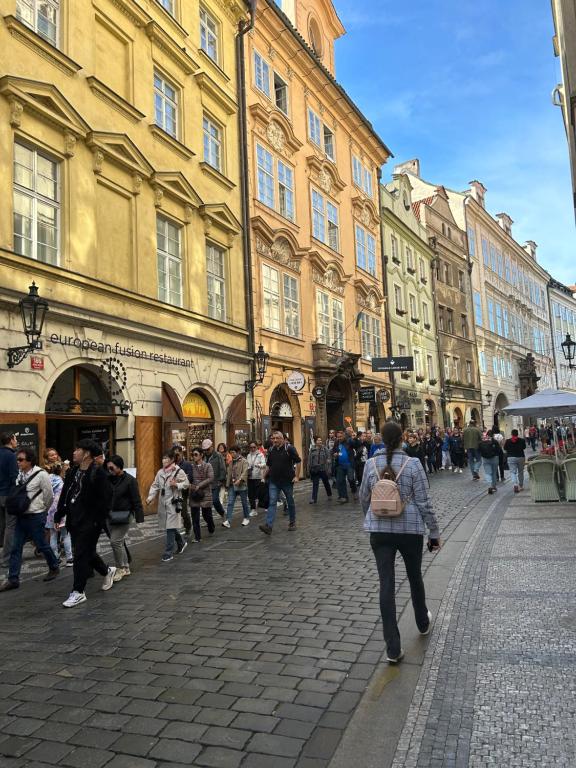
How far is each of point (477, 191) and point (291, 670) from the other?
2067 inches

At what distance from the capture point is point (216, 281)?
1847cm

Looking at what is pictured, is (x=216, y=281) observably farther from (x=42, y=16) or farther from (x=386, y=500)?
(x=386, y=500)

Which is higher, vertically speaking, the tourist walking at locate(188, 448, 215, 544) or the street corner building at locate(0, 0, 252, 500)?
the street corner building at locate(0, 0, 252, 500)

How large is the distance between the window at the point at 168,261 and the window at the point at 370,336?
13.5m

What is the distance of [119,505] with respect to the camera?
24.5 feet

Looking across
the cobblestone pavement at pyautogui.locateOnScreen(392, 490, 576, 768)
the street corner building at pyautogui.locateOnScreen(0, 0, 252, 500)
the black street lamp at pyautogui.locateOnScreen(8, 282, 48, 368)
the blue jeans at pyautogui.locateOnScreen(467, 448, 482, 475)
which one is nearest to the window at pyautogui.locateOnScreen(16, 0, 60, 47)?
the street corner building at pyautogui.locateOnScreen(0, 0, 252, 500)

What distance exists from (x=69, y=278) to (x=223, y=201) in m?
7.74

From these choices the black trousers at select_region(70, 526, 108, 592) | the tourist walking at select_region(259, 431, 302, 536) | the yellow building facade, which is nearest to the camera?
the black trousers at select_region(70, 526, 108, 592)

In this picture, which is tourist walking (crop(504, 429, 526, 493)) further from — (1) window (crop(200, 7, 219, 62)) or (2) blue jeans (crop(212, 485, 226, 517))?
(1) window (crop(200, 7, 219, 62))

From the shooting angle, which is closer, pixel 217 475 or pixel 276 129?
pixel 217 475

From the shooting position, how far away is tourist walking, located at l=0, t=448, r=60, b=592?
24.8 ft

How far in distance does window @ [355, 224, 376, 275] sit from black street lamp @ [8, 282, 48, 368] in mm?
20371

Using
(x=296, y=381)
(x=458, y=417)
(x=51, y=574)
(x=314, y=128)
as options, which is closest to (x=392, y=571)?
(x=51, y=574)

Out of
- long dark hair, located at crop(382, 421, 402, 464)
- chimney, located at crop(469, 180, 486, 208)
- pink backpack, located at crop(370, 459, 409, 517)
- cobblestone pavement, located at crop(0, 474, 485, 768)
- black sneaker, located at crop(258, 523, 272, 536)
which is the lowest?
cobblestone pavement, located at crop(0, 474, 485, 768)
